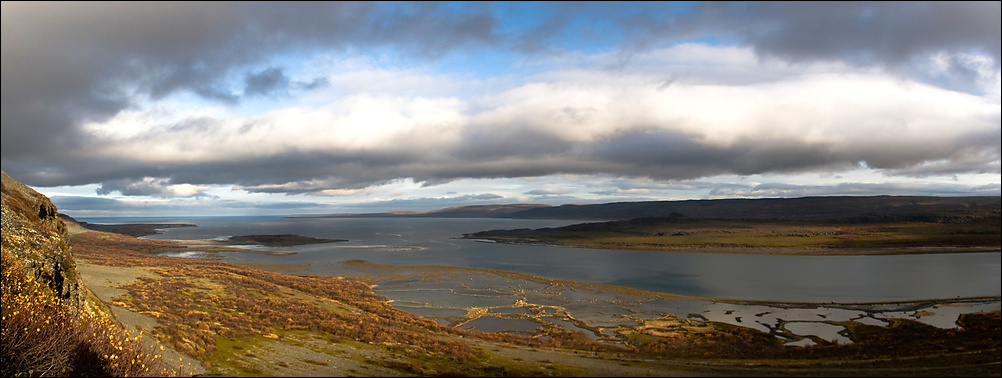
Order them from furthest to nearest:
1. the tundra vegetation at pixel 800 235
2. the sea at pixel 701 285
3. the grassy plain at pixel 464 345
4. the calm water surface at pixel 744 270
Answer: the tundra vegetation at pixel 800 235 < the calm water surface at pixel 744 270 < the sea at pixel 701 285 < the grassy plain at pixel 464 345

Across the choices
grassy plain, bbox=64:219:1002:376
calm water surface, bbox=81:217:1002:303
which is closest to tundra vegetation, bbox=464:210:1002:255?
calm water surface, bbox=81:217:1002:303

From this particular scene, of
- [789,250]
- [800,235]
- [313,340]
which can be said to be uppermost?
[313,340]

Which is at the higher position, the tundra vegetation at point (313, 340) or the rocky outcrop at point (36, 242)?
the rocky outcrop at point (36, 242)

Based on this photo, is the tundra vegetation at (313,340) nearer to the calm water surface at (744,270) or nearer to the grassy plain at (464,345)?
the grassy plain at (464,345)

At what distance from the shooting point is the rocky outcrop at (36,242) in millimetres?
14664

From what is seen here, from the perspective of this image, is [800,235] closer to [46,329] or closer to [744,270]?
[744,270]

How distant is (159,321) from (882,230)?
111419 millimetres

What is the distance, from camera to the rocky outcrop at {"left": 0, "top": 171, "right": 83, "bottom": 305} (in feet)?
48.1

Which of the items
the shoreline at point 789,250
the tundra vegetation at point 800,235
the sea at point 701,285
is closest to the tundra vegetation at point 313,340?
the sea at point 701,285

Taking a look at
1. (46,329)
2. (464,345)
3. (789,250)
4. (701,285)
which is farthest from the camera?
(789,250)

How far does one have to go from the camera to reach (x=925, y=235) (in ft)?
279

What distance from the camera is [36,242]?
16.0 meters

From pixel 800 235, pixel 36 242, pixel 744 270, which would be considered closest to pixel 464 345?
pixel 36 242

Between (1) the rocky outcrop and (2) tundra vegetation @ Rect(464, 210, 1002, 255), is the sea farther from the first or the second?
(1) the rocky outcrop
